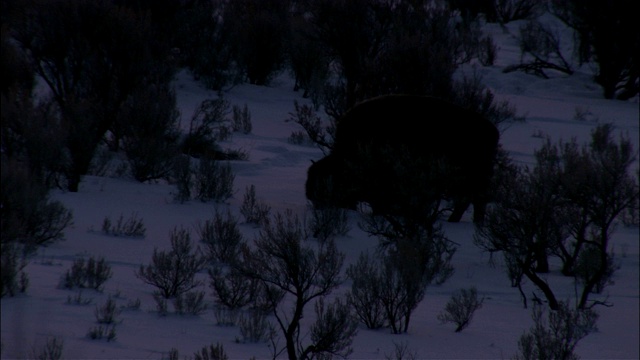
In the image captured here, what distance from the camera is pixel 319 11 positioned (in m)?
19.4

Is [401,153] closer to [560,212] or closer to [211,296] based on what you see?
[560,212]

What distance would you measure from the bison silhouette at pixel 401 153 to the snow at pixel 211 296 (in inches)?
17.1

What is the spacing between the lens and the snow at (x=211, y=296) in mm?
5766

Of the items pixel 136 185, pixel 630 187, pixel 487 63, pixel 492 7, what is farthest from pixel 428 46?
pixel 492 7

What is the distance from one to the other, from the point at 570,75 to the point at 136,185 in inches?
630

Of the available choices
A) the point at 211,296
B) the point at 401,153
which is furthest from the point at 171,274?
the point at 401,153

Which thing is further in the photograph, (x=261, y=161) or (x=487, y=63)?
(x=487, y=63)

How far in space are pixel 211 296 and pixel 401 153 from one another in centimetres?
395

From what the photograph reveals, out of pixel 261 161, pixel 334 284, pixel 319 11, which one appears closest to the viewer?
pixel 334 284

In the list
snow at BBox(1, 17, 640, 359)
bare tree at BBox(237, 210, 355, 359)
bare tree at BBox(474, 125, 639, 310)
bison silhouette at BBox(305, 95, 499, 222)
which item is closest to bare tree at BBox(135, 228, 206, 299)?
snow at BBox(1, 17, 640, 359)

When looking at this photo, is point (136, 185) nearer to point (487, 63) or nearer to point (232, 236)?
point (232, 236)

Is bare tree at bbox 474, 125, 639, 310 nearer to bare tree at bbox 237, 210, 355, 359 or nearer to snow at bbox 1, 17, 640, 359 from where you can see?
snow at bbox 1, 17, 640, 359

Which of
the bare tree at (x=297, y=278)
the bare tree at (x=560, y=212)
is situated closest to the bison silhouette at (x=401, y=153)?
the bare tree at (x=560, y=212)

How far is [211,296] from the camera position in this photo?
714 cm
